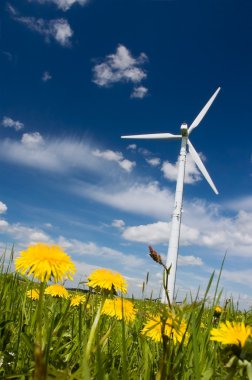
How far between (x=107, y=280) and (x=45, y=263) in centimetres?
115

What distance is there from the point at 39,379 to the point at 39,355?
0.41 ft

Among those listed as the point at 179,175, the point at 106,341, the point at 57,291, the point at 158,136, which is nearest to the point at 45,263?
the point at 106,341

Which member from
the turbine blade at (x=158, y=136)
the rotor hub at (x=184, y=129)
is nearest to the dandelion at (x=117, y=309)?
the turbine blade at (x=158, y=136)

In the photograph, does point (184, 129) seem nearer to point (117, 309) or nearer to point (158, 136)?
point (158, 136)

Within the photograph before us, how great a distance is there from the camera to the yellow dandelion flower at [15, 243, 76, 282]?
2.54 metres

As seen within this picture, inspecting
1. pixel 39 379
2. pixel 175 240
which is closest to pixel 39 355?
pixel 39 379

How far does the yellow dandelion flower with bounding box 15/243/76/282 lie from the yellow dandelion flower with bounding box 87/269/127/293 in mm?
864

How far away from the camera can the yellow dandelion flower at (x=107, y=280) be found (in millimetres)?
3566

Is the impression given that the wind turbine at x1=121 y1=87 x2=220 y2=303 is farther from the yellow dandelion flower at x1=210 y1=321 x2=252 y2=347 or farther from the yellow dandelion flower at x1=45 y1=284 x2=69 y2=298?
the yellow dandelion flower at x1=210 y1=321 x2=252 y2=347

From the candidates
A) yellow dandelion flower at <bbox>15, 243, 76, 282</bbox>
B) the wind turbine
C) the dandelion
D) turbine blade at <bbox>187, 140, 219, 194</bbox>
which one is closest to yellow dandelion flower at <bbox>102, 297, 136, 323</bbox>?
the dandelion

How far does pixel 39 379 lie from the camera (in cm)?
124

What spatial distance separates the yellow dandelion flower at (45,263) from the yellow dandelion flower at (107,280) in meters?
0.86

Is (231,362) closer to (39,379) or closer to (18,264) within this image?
(39,379)

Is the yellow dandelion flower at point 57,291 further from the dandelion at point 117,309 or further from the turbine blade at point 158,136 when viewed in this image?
the turbine blade at point 158,136
